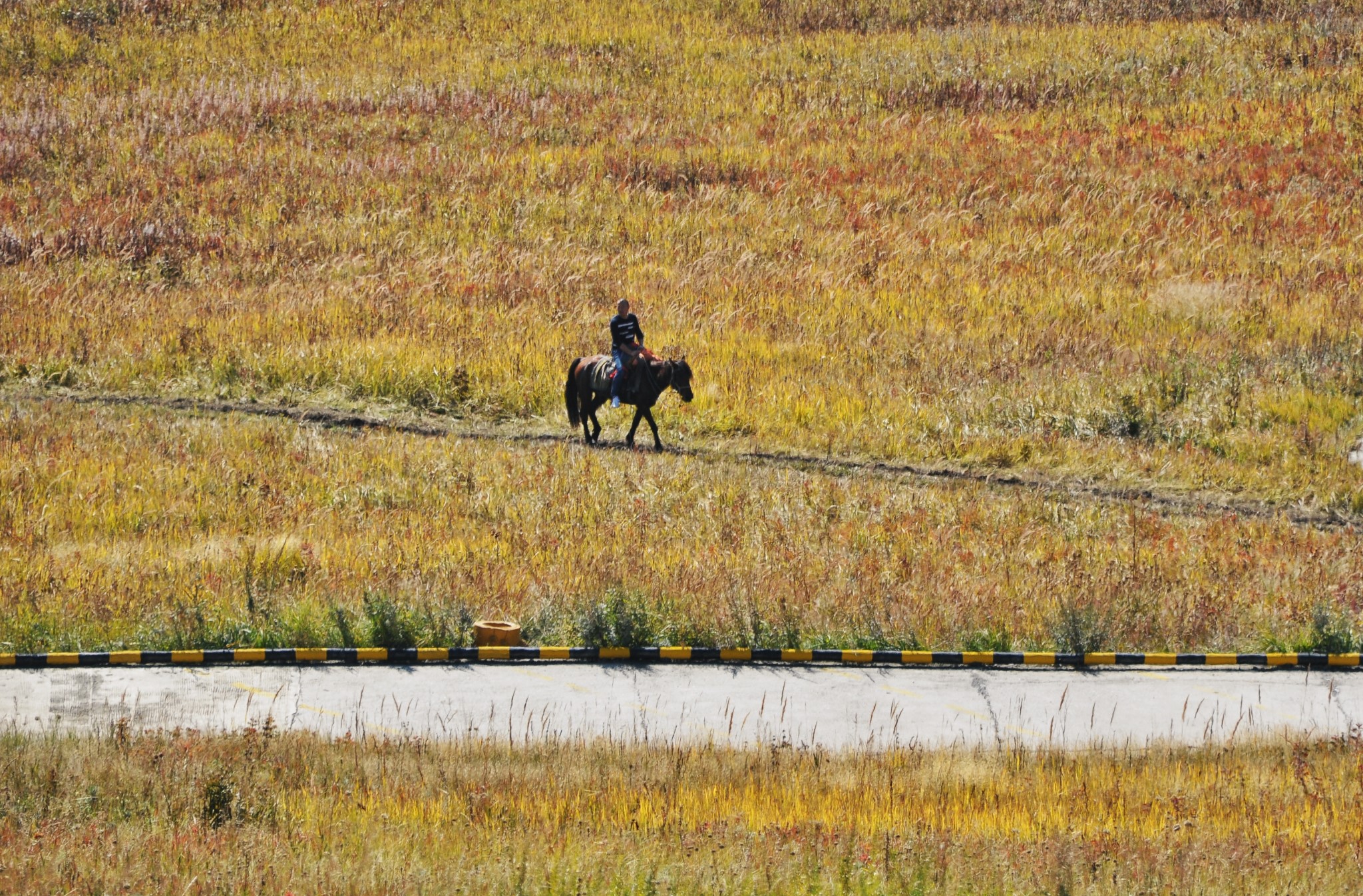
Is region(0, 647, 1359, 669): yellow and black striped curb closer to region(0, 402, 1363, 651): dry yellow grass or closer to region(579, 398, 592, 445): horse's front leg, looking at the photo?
region(0, 402, 1363, 651): dry yellow grass

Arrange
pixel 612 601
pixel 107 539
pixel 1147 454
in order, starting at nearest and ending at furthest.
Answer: pixel 612 601 < pixel 107 539 < pixel 1147 454

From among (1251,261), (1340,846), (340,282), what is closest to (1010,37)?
(1251,261)

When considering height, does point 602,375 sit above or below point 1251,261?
below

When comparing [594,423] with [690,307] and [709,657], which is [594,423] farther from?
[709,657]

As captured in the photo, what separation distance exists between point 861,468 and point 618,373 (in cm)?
415

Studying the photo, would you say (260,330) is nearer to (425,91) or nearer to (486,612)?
(486,612)

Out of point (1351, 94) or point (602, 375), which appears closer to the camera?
point (602, 375)

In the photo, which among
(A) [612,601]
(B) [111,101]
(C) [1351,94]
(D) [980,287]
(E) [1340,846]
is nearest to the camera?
(E) [1340,846]

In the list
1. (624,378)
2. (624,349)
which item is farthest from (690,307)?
(624,349)

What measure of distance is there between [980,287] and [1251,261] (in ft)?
20.3

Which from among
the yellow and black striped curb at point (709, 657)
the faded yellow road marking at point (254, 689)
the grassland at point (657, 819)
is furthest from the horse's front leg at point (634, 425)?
the grassland at point (657, 819)

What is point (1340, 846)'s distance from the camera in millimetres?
9414

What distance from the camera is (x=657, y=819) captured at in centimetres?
999

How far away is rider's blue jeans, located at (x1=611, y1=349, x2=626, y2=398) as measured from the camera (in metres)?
23.1
